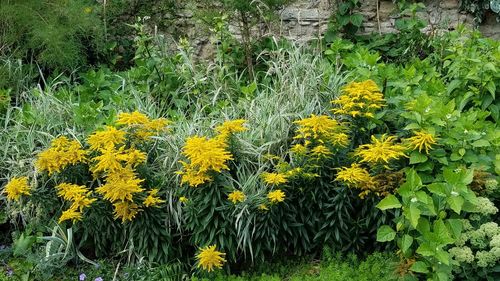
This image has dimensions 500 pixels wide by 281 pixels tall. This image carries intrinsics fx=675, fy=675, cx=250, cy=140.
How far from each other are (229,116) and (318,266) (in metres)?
1.41

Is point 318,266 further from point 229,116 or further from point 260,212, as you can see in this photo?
point 229,116

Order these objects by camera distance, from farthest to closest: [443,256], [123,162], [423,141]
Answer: [123,162]
[423,141]
[443,256]

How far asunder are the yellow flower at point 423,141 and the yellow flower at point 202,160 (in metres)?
1.16

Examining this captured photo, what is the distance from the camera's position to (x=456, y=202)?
374cm

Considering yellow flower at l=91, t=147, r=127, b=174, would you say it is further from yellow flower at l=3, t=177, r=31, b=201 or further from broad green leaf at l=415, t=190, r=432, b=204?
broad green leaf at l=415, t=190, r=432, b=204

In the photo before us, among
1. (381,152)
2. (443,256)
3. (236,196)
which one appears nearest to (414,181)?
(381,152)

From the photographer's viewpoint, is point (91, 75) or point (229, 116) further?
point (91, 75)

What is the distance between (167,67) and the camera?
241 inches

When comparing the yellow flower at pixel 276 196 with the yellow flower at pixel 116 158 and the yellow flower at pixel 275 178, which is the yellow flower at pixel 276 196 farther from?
the yellow flower at pixel 116 158

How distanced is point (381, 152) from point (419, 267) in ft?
2.53

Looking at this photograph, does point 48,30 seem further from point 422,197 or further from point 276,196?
point 422,197

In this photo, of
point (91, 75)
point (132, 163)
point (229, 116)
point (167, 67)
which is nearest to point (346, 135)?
point (229, 116)

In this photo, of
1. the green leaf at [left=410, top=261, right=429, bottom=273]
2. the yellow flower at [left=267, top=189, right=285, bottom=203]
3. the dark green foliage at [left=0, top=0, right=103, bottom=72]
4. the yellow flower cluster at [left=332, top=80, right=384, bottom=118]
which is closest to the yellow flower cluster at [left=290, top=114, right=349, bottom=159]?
the yellow flower cluster at [left=332, top=80, right=384, bottom=118]

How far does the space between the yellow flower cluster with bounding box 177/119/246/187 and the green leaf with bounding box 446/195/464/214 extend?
4.43ft
